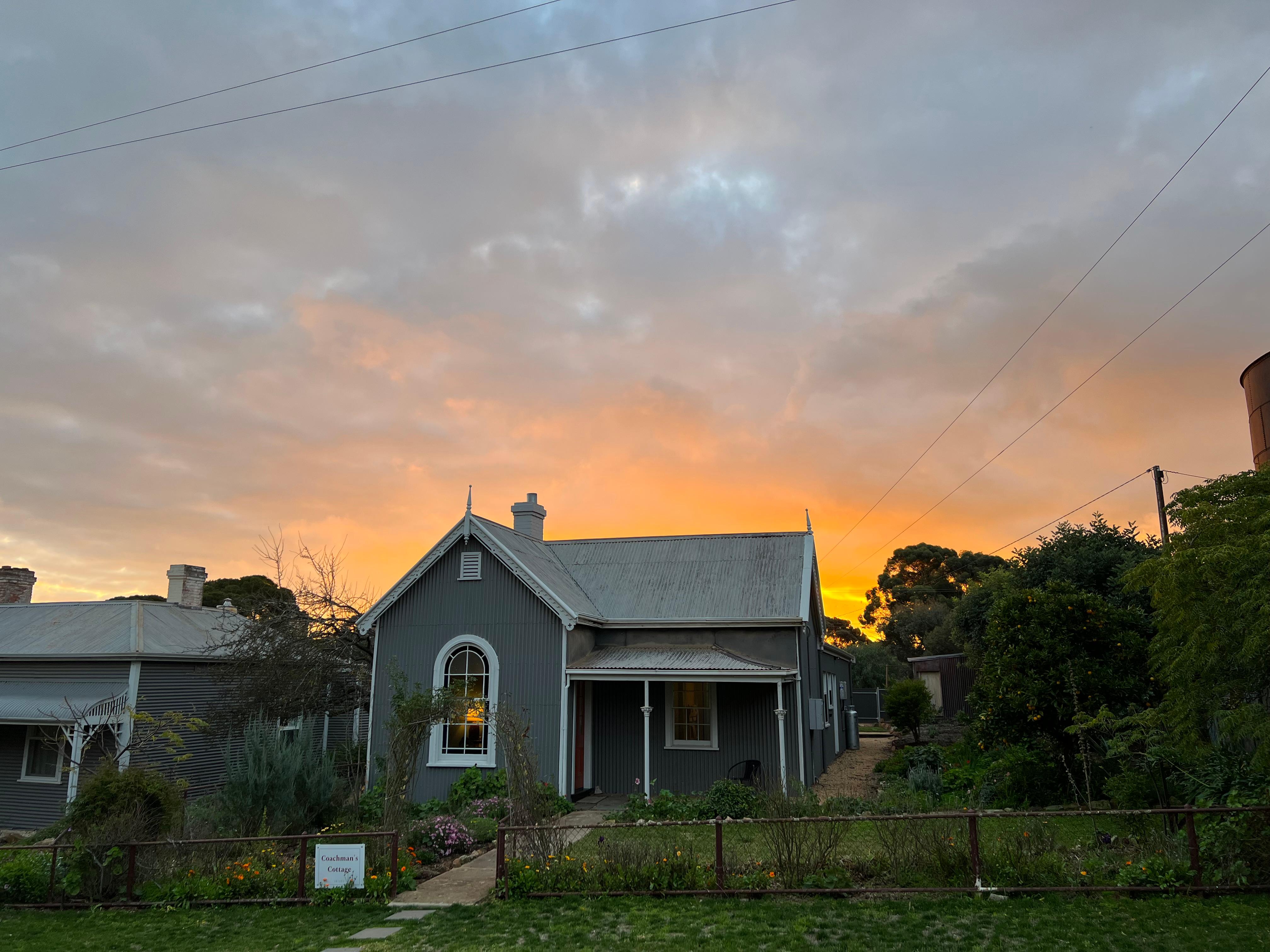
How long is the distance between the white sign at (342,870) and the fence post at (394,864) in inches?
13.2

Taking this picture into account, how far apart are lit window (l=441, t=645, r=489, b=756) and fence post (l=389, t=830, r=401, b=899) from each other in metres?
6.29

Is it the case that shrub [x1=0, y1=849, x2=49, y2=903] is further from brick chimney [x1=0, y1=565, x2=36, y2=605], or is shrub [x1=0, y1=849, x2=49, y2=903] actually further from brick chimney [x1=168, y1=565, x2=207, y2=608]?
brick chimney [x1=0, y1=565, x2=36, y2=605]

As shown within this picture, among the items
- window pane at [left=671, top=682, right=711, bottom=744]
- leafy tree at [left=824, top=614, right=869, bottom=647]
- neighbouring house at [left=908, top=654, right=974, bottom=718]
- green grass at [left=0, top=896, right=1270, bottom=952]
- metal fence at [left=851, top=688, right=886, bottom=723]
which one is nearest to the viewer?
green grass at [left=0, top=896, right=1270, bottom=952]

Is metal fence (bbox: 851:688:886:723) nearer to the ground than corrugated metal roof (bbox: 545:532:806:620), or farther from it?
nearer to the ground

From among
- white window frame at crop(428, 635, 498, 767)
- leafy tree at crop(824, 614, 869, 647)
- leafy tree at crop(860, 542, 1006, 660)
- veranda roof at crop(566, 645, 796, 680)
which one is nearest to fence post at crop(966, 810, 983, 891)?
veranda roof at crop(566, 645, 796, 680)

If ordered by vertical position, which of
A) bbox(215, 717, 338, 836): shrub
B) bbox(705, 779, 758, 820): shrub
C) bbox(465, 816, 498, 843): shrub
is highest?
bbox(215, 717, 338, 836): shrub

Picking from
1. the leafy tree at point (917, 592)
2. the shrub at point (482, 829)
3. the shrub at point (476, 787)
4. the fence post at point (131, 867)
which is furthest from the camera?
the leafy tree at point (917, 592)

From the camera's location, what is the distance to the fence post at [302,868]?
9.85m

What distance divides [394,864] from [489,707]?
6907mm

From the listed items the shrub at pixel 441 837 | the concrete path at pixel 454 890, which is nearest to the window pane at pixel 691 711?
the shrub at pixel 441 837

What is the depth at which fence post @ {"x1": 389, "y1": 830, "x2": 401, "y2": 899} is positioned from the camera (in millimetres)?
9922

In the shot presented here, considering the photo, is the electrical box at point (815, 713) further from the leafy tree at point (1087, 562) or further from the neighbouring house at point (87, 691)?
the neighbouring house at point (87, 691)

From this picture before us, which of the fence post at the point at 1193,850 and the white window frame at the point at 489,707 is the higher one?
the white window frame at the point at 489,707

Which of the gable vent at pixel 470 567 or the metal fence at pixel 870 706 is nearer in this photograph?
the gable vent at pixel 470 567
